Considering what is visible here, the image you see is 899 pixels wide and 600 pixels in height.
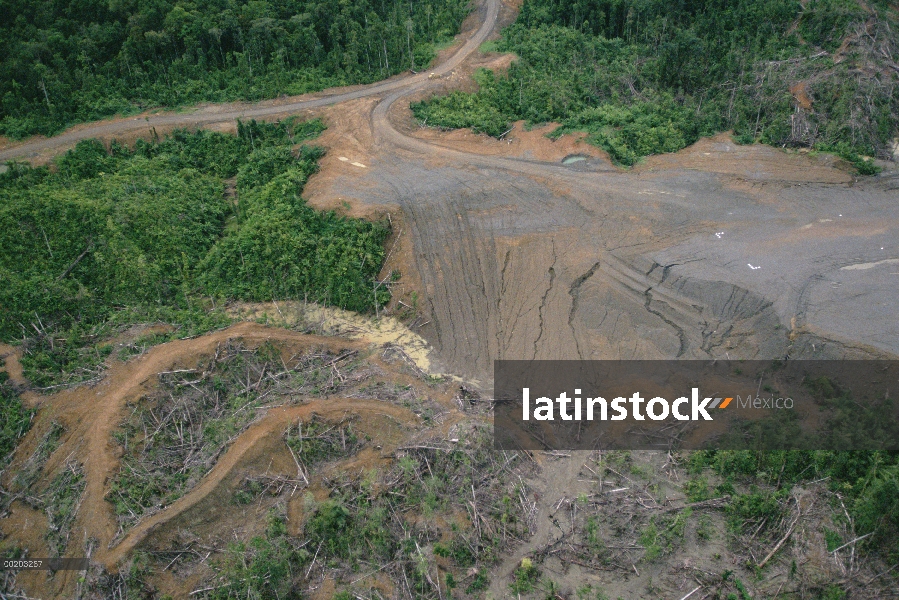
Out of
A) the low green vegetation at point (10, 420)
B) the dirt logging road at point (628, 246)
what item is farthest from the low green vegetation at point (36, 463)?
the dirt logging road at point (628, 246)

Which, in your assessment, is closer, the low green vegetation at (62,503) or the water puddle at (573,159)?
the low green vegetation at (62,503)

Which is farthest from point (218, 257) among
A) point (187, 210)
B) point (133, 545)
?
point (133, 545)

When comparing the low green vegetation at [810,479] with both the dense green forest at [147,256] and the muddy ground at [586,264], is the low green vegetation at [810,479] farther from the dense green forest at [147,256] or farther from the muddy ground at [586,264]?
the dense green forest at [147,256]

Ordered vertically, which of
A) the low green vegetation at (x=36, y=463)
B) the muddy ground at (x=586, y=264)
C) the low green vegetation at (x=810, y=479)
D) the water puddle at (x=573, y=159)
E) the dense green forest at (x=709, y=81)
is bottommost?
the low green vegetation at (x=810, y=479)

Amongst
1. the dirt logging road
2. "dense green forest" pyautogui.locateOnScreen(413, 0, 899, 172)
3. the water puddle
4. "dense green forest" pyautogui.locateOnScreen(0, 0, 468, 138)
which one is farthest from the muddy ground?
"dense green forest" pyautogui.locateOnScreen(0, 0, 468, 138)

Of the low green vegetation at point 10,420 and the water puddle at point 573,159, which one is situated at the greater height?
the water puddle at point 573,159

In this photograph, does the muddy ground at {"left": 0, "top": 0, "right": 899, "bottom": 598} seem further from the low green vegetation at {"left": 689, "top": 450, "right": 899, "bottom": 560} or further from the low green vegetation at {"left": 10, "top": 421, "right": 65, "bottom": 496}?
the low green vegetation at {"left": 689, "top": 450, "right": 899, "bottom": 560}
